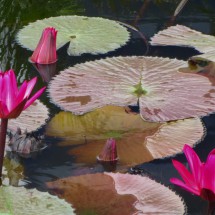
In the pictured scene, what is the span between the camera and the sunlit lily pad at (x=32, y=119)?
69.7 inches

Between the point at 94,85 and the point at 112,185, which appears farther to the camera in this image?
the point at 94,85

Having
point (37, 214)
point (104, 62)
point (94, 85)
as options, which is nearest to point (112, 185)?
point (37, 214)

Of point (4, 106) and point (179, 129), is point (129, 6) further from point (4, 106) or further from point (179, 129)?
point (4, 106)

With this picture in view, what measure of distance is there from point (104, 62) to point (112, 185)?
71 cm

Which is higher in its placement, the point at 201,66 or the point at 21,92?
the point at 21,92

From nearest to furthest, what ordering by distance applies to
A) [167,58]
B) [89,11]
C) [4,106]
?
1. [4,106]
2. [167,58]
3. [89,11]

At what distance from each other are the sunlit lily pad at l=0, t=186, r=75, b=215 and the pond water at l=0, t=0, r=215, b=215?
82 mm

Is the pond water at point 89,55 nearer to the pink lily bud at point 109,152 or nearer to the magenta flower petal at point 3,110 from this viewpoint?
the pink lily bud at point 109,152

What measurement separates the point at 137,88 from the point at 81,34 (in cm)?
50

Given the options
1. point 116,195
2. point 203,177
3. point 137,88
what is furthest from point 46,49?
point 203,177

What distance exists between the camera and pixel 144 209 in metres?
1.45

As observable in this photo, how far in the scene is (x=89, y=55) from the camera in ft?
7.50

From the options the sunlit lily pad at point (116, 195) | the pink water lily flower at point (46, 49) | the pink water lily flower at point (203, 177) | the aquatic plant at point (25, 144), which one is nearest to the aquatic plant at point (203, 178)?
the pink water lily flower at point (203, 177)

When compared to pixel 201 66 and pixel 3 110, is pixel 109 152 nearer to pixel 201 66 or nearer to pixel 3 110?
pixel 3 110
